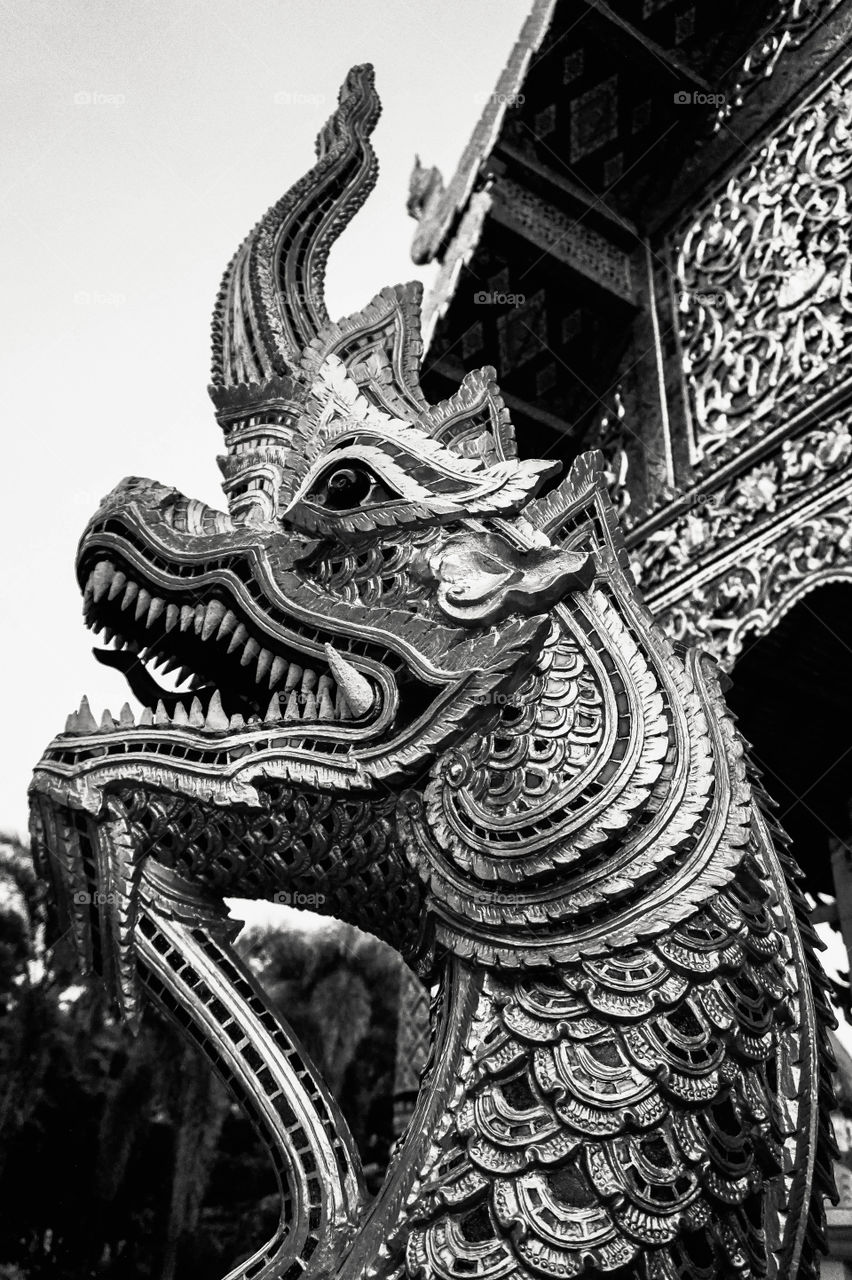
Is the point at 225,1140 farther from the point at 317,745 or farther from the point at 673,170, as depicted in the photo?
the point at 317,745

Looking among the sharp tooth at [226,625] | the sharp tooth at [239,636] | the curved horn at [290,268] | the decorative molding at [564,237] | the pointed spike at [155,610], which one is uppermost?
the decorative molding at [564,237]

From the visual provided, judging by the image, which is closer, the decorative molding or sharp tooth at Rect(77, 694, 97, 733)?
sharp tooth at Rect(77, 694, 97, 733)

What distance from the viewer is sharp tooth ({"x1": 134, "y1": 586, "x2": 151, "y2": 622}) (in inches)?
71.1

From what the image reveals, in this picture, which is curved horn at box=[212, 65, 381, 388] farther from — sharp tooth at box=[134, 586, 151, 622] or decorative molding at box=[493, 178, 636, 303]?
decorative molding at box=[493, 178, 636, 303]

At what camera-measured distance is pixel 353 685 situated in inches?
65.8

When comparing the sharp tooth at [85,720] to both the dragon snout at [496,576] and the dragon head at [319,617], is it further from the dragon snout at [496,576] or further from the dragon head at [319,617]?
the dragon snout at [496,576]

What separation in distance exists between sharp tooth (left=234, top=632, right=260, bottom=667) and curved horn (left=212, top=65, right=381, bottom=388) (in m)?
0.65

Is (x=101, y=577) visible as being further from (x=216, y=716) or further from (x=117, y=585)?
(x=216, y=716)

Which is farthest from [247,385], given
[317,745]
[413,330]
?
[317,745]

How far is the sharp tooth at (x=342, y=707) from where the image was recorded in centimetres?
170

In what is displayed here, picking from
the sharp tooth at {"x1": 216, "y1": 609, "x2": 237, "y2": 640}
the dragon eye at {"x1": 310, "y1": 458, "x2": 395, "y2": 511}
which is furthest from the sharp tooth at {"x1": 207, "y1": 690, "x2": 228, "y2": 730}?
the dragon eye at {"x1": 310, "y1": 458, "x2": 395, "y2": 511}

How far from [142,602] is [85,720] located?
0.20 m

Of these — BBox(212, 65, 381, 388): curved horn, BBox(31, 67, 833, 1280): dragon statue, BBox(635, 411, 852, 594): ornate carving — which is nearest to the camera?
BBox(31, 67, 833, 1280): dragon statue

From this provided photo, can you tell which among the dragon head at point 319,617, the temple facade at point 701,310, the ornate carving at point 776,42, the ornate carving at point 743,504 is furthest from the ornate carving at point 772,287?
the dragon head at point 319,617
